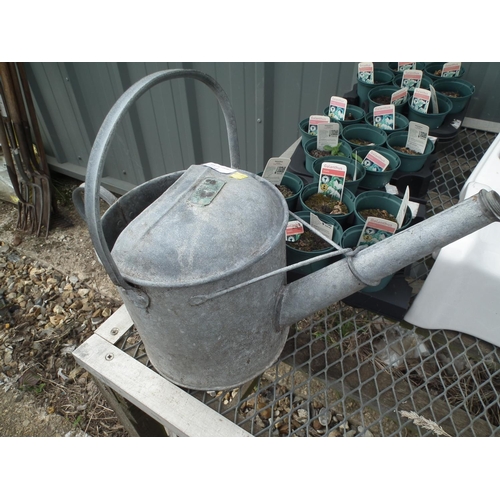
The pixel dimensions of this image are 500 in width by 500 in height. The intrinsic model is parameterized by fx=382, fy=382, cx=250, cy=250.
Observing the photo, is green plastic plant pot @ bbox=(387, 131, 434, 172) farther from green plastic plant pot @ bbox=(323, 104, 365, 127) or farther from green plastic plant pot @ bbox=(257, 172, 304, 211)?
green plastic plant pot @ bbox=(257, 172, 304, 211)

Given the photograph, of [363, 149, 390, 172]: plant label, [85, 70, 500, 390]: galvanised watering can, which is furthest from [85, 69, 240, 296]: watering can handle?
[363, 149, 390, 172]: plant label

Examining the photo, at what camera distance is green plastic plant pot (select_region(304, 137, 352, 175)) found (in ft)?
4.09

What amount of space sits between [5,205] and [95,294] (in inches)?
53.4

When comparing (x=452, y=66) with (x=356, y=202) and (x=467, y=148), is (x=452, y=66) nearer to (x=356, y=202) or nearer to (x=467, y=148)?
(x=467, y=148)

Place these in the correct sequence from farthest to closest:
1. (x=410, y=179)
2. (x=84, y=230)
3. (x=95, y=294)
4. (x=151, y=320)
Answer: (x=84, y=230) < (x=95, y=294) < (x=410, y=179) < (x=151, y=320)

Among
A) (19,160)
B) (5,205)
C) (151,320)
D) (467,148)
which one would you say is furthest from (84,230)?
(467,148)

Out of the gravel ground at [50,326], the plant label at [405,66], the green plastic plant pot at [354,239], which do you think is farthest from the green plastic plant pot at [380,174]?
the gravel ground at [50,326]

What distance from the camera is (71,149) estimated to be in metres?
3.05

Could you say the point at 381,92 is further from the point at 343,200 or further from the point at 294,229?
the point at 294,229

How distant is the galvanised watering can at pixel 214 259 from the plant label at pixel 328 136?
449 mm

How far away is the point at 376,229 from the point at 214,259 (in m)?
0.48

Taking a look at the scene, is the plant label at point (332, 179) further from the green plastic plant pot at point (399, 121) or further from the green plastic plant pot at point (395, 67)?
the green plastic plant pot at point (395, 67)

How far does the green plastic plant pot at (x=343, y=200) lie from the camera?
1046 mm

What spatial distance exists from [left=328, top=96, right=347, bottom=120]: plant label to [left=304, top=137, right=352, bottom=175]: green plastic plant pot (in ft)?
0.47
